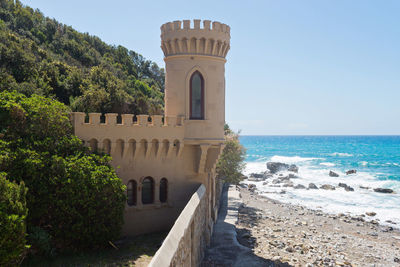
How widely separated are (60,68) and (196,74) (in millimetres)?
18770

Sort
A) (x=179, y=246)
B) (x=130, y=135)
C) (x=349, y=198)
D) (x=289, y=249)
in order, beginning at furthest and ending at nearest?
(x=349, y=198) → (x=289, y=249) → (x=130, y=135) → (x=179, y=246)

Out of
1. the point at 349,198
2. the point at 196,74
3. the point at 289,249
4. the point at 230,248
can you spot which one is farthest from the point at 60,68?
the point at 349,198

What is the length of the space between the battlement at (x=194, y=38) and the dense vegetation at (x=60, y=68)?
9309mm

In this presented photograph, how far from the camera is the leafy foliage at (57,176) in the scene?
37.0 ft

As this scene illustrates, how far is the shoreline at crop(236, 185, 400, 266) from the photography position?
1752 cm

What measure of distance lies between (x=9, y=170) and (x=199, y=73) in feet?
30.8

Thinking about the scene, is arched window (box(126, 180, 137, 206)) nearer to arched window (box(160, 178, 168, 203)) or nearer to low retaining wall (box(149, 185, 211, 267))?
arched window (box(160, 178, 168, 203))

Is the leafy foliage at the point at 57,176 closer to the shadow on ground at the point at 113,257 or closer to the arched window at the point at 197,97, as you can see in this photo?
the shadow on ground at the point at 113,257

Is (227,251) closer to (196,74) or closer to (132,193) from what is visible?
(132,193)

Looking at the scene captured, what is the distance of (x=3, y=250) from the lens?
8570mm

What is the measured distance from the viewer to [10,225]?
8703mm

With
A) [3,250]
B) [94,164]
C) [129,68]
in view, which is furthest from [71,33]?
[3,250]

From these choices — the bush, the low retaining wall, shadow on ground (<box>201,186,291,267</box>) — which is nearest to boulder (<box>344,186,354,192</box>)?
shadow on ground (<box>201,186,291,267</box>)

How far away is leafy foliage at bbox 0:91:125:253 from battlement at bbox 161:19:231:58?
6.41 m
